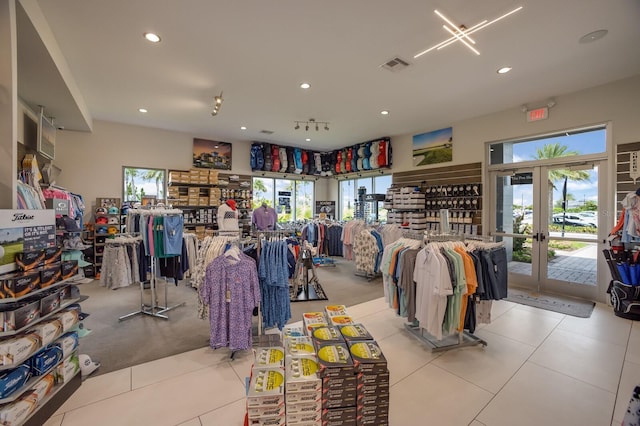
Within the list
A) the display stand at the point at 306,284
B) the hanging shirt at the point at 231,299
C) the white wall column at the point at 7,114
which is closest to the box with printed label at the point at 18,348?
the white wall column at the point at 7,114

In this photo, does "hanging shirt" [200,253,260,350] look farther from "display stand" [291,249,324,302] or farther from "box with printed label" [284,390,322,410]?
"display stand" [291,249,324,302]

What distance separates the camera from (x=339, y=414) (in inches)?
60.5

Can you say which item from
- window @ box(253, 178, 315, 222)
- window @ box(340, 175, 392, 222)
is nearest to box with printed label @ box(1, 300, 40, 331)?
window @ box(253, 178, 315, 222)

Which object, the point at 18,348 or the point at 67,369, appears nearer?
the point at 18,348

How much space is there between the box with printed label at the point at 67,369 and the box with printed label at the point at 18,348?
14.3 inches

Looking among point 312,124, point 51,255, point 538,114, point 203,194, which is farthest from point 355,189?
point 51,255

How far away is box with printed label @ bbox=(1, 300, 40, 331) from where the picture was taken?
1.79 m

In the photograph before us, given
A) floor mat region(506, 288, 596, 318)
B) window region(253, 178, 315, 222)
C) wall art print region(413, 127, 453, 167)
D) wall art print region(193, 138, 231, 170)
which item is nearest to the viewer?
floor mat region(506, 288, 596, 318)

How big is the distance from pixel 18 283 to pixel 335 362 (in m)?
2.20

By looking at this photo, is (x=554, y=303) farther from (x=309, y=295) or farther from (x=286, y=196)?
(x=286, y=196)

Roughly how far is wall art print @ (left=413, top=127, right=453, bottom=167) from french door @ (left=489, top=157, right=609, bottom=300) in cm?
121

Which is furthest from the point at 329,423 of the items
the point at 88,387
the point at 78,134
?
the point at 78,134

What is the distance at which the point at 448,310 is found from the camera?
2.93m

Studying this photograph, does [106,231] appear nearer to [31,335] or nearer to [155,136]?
[155,136]
